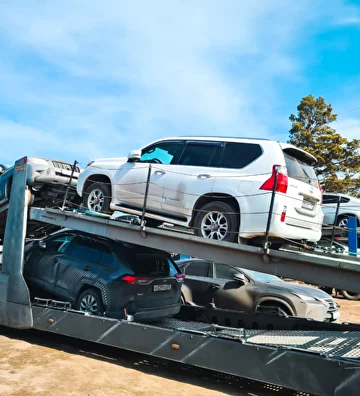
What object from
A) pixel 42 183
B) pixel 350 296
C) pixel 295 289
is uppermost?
pixel 42 183

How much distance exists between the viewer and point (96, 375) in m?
5.41

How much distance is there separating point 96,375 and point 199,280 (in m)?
3.70

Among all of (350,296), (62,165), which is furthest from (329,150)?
(62,165)

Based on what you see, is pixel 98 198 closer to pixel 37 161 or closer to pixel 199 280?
pixel 37 161

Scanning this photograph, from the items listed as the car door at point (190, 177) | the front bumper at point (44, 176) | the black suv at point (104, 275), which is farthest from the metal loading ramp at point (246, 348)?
the front bumper at point (44, 176)

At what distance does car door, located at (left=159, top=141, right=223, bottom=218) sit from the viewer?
5.97 m

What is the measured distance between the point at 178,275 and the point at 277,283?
7.83 feet

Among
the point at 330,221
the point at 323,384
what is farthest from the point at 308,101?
the point at 323,384

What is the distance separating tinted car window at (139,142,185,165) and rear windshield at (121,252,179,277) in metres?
1.49

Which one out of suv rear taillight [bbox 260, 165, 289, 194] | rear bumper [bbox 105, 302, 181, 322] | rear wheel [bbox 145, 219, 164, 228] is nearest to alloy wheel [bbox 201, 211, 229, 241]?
suv rear taillight [bbox 260, 165, 289, 194]

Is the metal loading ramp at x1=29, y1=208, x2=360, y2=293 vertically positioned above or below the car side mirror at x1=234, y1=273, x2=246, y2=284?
above

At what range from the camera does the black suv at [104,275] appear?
6.32m

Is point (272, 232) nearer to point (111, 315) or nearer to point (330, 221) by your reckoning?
point (111, 315)

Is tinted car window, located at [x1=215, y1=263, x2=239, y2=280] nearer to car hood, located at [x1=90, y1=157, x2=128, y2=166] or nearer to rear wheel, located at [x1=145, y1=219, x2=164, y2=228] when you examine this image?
rear wheel, located at [x1=145, y1=219, x2=164, y2=228]
